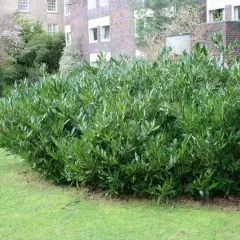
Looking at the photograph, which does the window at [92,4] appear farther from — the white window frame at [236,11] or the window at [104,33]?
the white window frame at [236,11]

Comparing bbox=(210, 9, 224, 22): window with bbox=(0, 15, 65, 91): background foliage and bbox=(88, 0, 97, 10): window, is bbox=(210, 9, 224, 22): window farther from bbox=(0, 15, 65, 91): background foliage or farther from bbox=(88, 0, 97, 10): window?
bbox=(88, 0, 97, 10): window

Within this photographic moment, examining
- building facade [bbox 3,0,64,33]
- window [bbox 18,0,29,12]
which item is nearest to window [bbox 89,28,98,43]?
building facade [bbox 3,0,64,33]

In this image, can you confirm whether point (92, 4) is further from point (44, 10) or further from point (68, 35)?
point (44, 10)

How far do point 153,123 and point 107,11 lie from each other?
27.1 m

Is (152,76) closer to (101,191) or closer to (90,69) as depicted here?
(90,69)

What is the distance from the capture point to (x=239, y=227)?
5.49 metres

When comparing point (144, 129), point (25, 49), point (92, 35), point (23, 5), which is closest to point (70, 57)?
point (92, 35)

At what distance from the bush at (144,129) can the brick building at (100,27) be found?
65.8ft

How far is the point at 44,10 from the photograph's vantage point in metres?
43.8

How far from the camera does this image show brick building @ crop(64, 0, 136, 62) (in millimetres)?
29300

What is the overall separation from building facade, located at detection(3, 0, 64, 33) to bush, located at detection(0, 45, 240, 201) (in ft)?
118

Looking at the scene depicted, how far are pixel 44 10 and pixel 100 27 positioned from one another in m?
12.0

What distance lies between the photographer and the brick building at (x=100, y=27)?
96.1ft

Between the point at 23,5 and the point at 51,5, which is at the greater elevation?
the point at 51,5
